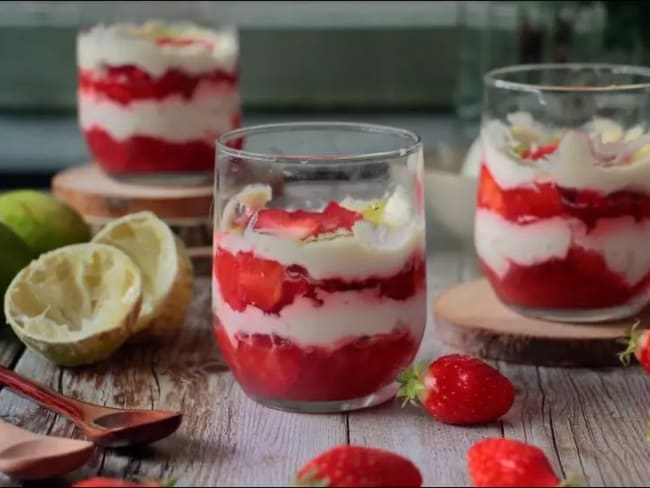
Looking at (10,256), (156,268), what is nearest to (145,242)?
(156,268)

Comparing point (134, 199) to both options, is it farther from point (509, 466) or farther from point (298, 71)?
point (509, 466)

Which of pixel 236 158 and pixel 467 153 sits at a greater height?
pixel 236 158

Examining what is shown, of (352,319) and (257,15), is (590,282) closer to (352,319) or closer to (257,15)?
(352,319)

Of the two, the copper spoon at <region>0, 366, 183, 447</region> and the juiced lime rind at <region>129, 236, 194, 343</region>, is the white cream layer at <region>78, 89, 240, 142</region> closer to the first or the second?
the juiced lime rind at <region>129, 236, 194, 343</region>

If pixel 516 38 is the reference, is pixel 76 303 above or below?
below

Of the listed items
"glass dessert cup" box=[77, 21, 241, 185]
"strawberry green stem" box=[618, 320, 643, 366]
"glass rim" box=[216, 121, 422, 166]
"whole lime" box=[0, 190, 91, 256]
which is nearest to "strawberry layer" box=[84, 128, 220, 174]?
"glass dessert cup" box=[77, 21, 241, 185]

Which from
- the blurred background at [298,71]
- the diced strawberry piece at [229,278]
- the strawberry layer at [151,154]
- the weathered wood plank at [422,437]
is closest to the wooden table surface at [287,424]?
the weathered wood plank at [422,437]

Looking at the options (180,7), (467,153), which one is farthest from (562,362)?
(180,7)
